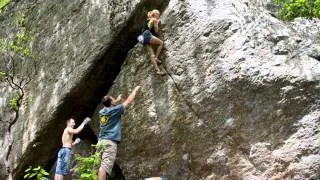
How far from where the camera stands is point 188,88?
984cm

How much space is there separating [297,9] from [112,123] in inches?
221

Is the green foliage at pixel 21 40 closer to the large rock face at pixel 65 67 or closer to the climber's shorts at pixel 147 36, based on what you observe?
the large rock face at pixel 65 67

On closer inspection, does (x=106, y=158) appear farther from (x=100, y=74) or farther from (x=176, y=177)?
(x=100, y=74)

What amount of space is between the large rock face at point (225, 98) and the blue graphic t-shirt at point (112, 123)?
0.76 meters

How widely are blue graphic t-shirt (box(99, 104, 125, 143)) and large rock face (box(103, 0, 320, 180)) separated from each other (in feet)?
2.50

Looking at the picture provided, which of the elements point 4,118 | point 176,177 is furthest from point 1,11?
point 176,177

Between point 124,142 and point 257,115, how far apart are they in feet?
10.6

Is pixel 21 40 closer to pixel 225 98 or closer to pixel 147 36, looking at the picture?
pixel 147 36

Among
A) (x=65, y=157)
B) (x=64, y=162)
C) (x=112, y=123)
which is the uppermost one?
(x=112, y=123)

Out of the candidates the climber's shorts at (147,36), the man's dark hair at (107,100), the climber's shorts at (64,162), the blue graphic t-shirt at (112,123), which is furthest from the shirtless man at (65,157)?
the climber's shorts at (147,36)

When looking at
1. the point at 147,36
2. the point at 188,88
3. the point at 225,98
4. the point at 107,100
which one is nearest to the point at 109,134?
the point at 107,100

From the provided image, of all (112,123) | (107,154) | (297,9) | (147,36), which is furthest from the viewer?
(297,9)

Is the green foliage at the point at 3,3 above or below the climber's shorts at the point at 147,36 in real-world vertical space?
above

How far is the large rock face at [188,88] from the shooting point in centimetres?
880
